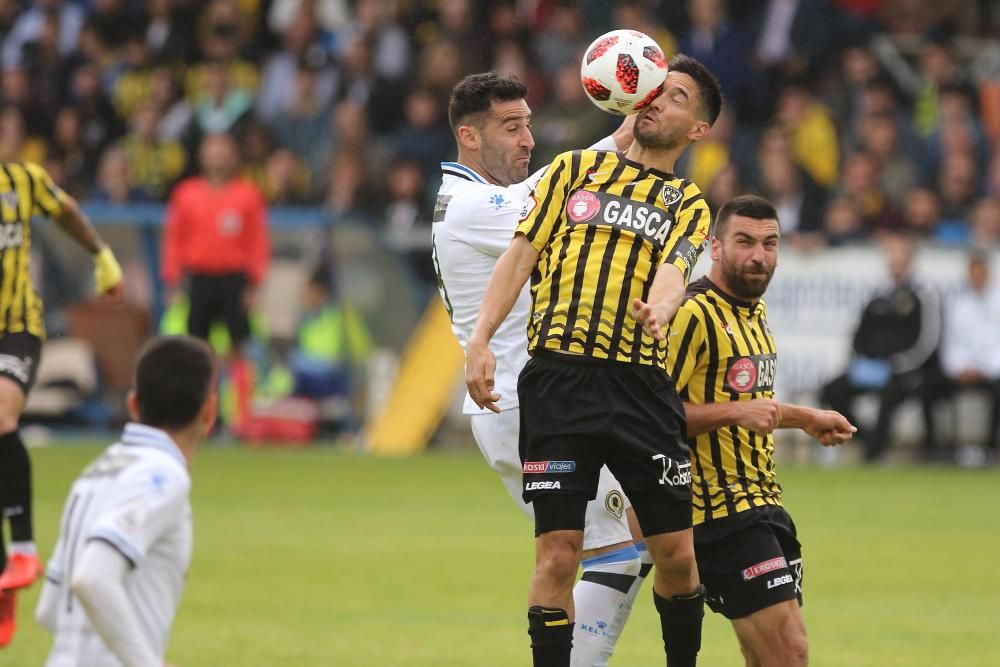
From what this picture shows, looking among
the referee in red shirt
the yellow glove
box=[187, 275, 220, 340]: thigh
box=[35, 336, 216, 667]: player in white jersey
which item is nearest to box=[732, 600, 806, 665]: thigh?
box=[35, 336, 216, 667]: player in white jersey

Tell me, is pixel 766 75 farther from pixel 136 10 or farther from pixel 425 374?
pixel 136 10

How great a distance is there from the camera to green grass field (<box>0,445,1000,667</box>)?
8.13 meters

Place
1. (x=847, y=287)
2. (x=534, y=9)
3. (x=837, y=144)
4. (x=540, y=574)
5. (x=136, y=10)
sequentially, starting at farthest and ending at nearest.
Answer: (x=136, y=10)
(x=534, y=9)
(x=837, y=144)
(x=847, y=287)
(x=540, y=574)

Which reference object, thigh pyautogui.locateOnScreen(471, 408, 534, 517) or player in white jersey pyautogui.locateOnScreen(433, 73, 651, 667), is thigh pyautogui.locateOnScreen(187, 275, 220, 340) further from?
thigh pyautogui.locateOnScreen(471, 408, 534, 517)

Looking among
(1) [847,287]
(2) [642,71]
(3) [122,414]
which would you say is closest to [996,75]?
(1) [847,287]

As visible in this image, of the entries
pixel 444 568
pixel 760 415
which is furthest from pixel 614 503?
pixel 444 568

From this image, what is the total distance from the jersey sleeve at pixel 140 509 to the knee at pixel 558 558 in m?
1.77

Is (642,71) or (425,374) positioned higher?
(642,71)

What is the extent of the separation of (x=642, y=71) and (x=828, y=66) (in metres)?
14.1

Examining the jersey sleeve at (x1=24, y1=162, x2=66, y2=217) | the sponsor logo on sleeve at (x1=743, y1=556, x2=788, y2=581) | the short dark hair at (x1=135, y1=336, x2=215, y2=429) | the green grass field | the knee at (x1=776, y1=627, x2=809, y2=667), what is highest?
the short dark hair at (x1=135, y1=336, x2=215, y2=429)

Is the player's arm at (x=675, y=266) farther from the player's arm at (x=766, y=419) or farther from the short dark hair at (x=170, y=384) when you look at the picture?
the short dark hair at (x=170, y=384)

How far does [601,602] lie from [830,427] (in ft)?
3.66

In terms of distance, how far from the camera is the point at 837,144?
1877 cm

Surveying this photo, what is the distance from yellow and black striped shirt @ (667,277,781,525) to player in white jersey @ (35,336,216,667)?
2.15m
